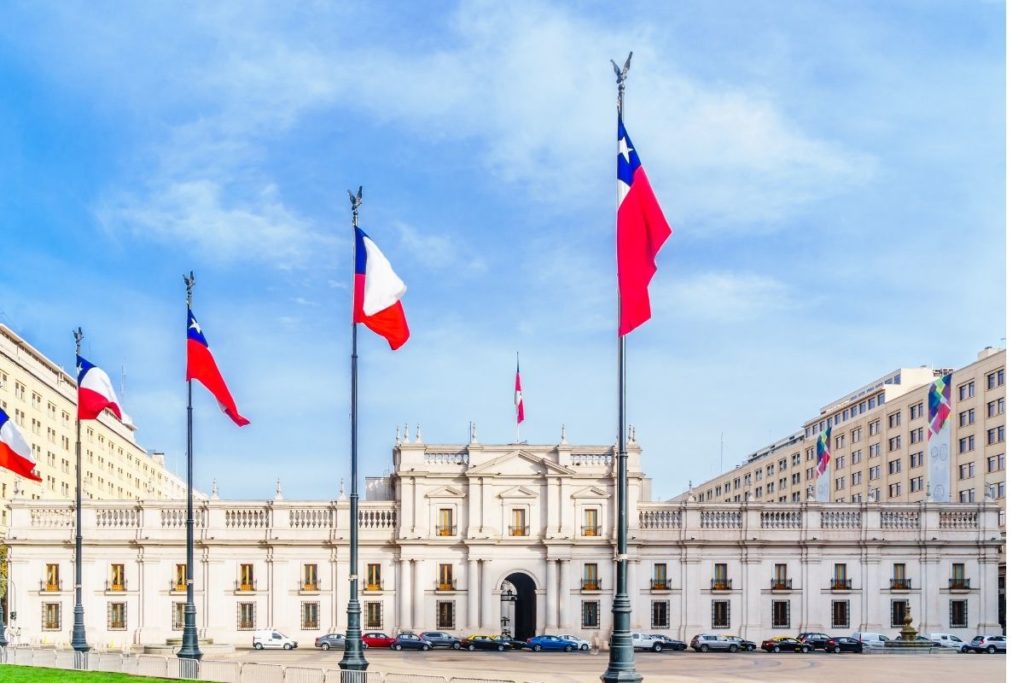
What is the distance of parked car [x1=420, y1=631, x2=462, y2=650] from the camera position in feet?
256

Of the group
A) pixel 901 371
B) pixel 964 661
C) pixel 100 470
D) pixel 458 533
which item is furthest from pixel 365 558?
pixel 901 371

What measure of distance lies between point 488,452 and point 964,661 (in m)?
33.6

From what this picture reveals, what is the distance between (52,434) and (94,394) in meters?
69.6

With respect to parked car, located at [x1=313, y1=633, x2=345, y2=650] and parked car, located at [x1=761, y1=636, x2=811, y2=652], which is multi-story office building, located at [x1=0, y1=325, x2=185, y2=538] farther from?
parked car, located at [x1=761, y1=636, x2=811, y2=652]

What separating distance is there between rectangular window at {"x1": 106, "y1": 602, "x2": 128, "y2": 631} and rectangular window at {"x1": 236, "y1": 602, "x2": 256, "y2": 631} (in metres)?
7.15

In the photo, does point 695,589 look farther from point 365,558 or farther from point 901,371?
point 901,371

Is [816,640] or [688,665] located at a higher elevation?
[688,665]

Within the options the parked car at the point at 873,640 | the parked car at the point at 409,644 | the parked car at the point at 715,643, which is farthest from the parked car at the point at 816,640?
the parked car at the point at 409,644

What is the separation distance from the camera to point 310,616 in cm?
8350

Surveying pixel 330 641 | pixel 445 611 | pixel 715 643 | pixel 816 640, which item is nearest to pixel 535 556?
pixel 445 611

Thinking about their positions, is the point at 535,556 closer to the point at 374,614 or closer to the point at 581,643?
the point at 581,643

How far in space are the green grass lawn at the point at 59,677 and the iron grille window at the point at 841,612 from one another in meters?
55.9

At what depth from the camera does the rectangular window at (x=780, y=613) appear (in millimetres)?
85312

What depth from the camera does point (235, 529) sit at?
84.2 metres
